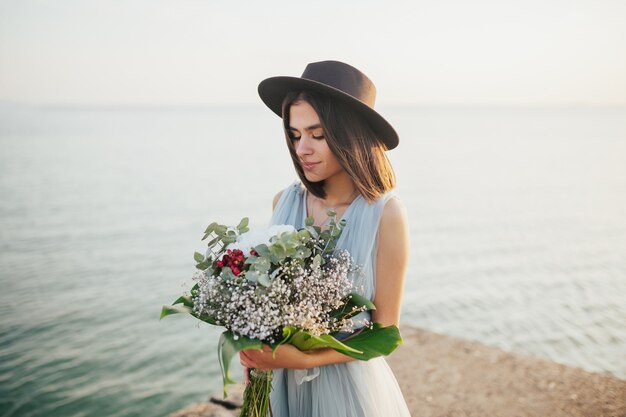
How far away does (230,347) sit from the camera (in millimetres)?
1624

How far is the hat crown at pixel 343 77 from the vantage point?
2.25 meters

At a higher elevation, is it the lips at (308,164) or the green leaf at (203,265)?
the lips at (308,164)

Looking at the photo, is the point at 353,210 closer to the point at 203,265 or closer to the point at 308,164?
the point at 308,164

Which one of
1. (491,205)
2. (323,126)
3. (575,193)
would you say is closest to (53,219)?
(323,126)

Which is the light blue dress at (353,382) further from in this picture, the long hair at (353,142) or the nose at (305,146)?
the nose at (305,146)

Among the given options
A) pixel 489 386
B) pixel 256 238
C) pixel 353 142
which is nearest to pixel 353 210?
pixel 353 142

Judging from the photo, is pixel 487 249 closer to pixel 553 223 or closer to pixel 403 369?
pixel 553 223

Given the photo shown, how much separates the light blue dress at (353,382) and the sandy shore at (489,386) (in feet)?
6.30

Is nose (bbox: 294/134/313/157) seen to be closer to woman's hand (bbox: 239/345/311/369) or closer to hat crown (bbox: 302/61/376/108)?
hat crown (bbox: 302/61/376/108)

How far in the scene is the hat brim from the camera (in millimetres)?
2195

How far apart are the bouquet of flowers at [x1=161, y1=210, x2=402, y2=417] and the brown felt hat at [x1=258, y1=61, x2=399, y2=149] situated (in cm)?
61

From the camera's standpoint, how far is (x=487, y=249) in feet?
38.6

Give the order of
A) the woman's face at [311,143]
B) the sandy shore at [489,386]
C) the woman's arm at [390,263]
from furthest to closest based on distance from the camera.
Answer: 1. the sandy shore at [489,386]
2. the woman's face at [311,143]
3. the woman's arm at [390,263]

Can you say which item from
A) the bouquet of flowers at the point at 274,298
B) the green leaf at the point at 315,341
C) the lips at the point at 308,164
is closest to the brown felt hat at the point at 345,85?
the lips at the point at 308,164
